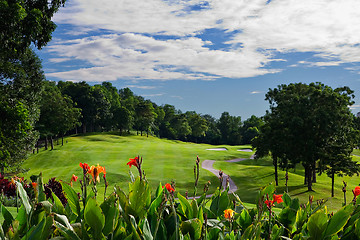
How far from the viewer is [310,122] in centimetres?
2553

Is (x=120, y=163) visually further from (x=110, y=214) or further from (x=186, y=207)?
(x=110, y=214)

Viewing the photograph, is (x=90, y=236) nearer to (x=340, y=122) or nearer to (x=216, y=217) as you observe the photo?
(x=216, y=217)

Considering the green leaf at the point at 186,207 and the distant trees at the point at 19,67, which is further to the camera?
the distant trees at the point at 19,67

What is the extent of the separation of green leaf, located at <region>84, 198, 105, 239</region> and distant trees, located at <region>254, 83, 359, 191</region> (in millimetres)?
24710

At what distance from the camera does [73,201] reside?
233 cm

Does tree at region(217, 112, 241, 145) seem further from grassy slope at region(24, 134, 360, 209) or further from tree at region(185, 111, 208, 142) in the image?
grassy slope at region(24, 134, 360, 209)

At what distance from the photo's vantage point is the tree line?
140 ft

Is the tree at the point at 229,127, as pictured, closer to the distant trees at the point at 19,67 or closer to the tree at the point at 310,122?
the tree at the point at 310,122

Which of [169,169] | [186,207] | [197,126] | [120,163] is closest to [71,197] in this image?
[186,207]

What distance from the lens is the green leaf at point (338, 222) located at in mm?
2217

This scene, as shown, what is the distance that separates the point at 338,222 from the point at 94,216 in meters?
1.77

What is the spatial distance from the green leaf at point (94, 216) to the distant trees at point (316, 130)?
24710 millimetres

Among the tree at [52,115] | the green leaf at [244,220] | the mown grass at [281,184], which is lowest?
the mown grass at [281,184]

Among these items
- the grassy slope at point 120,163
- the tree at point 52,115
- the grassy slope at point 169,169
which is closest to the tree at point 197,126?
the grassy slope at point 169,169
